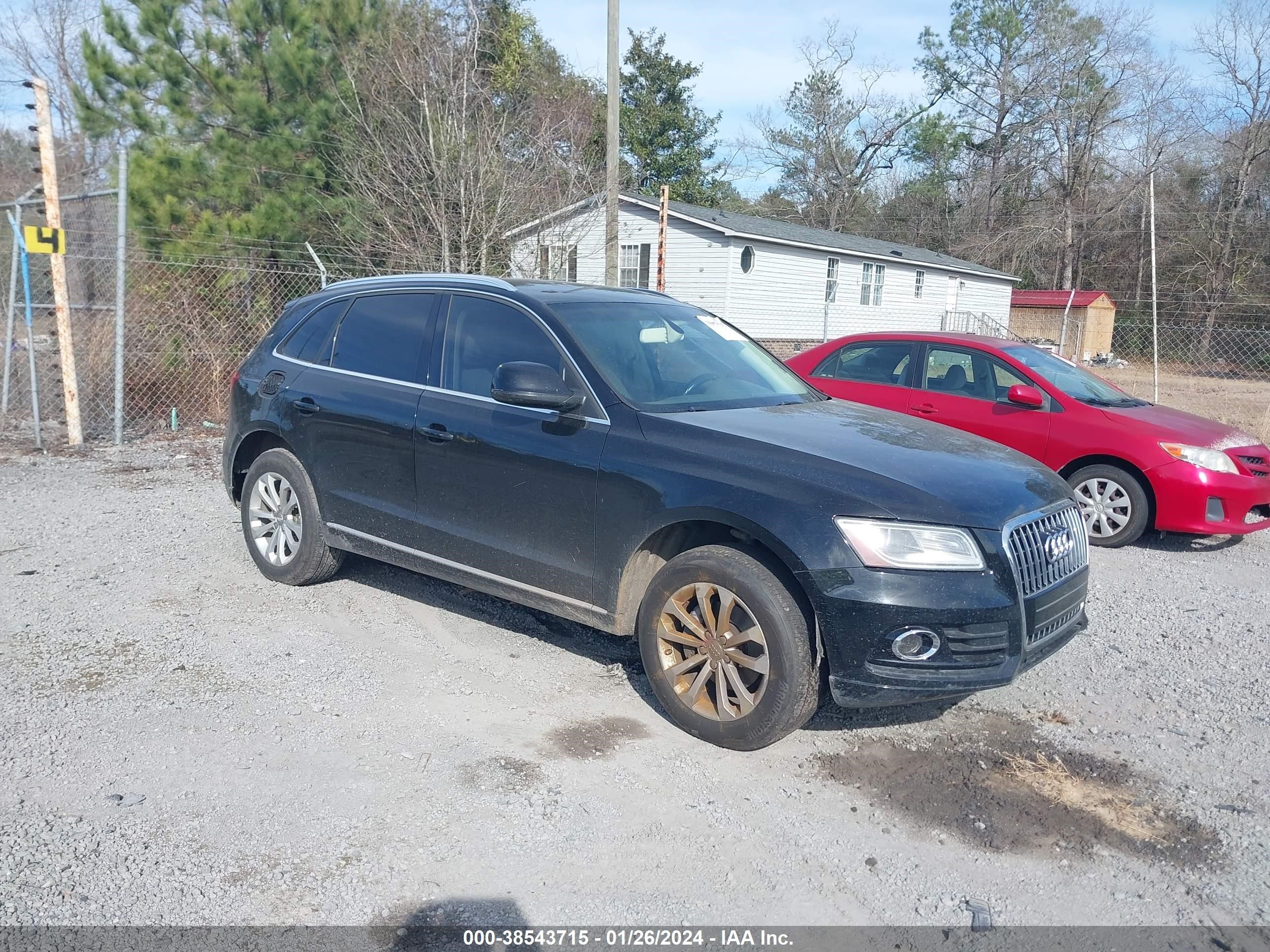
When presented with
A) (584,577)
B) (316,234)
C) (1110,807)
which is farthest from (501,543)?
(316,234)

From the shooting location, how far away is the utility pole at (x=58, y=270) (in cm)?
900

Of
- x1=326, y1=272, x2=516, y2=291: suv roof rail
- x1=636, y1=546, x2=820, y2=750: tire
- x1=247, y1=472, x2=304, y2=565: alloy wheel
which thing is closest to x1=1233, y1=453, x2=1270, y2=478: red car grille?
x1=636, y1=546, x2=820, y2=750: tire

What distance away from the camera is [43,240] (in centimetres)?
895

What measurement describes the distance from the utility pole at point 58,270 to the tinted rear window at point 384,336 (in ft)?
17.7

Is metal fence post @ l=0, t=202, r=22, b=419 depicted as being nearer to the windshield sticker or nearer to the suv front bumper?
the windshield sticker

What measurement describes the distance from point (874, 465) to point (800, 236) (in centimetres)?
2619

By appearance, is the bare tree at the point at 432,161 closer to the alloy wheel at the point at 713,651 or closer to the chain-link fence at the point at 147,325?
the chain-link fence at the point at 147,325

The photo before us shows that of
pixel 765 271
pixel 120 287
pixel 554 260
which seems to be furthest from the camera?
pixel 765 271

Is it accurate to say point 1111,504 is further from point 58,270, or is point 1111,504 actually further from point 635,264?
point 635,264

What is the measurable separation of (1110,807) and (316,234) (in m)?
13.8

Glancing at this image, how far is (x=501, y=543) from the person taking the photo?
4598 mm

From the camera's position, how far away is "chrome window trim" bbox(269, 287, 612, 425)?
4371mm

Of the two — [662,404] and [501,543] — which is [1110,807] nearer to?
[662,404]

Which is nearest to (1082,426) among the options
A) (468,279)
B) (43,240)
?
(468,279)
